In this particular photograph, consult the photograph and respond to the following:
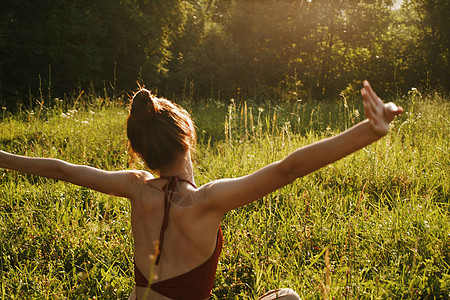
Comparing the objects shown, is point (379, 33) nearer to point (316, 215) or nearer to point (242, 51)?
point (242, 51)

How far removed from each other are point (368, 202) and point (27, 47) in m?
11.0

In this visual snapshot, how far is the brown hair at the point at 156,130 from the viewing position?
5.57ft

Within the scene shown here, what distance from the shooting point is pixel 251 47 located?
61.2 feet

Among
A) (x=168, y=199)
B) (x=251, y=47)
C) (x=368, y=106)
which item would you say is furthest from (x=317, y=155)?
(x=251, y=47)

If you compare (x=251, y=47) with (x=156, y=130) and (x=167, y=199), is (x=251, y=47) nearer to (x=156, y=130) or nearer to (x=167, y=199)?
(x=156, y=130)

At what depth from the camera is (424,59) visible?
1708cm

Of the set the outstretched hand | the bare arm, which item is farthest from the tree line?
the outstretched hand

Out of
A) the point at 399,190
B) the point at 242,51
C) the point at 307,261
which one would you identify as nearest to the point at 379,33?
the point at 242,51

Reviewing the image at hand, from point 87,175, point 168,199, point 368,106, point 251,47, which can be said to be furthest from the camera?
point 251,47

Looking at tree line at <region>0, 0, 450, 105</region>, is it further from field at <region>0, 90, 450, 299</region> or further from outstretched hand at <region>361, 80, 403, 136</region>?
outstretched hand at <region>361, 80, 403, 136</region>

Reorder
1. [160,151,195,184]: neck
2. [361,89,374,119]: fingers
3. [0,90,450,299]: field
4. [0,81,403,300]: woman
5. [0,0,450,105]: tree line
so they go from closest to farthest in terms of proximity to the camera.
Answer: [361,89,374,119]: fingers, [0,81,403,300]: woman, [160,151,195,184]: neck, [0,90,450,299]: field, [0,0,450,105]: tree line

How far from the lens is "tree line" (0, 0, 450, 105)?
530 inches

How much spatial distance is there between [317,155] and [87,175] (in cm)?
115

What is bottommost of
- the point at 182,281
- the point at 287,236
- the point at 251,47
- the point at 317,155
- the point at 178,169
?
the point at 287,236
